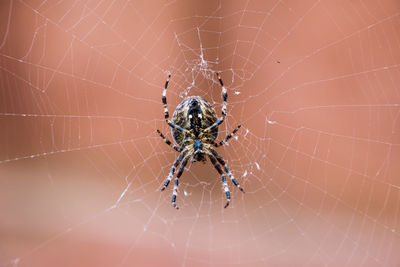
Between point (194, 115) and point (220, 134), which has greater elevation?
point (194, 115)

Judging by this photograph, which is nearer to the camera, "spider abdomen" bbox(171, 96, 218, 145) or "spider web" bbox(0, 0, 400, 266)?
"spider abdomen" bbox(171, 96, 218, 145)

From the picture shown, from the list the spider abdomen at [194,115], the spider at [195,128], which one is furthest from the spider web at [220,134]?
the spider abdomen at [194,115]

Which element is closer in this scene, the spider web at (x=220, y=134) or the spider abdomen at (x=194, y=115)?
the spider abdomen at (x=194, y=115)

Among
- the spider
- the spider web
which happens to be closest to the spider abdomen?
the spider

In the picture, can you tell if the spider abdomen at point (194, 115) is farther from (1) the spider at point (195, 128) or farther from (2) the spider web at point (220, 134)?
(2) the spider web at point (220, 134)

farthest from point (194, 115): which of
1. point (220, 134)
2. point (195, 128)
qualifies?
point (220, 134)

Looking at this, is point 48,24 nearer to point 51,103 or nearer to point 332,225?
point 51,103

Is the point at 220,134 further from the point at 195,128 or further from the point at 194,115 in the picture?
the point at 194,115

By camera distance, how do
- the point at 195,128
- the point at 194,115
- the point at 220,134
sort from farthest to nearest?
1. the point at 220,134
2. the point at 195,128
3. the point at 194,115

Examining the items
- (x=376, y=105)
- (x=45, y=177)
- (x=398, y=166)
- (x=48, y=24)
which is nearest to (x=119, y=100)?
(x=48, y=24)

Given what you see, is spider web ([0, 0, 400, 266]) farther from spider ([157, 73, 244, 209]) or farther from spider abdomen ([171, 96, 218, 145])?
spider abdomen ([171, 96, 218, 145])
